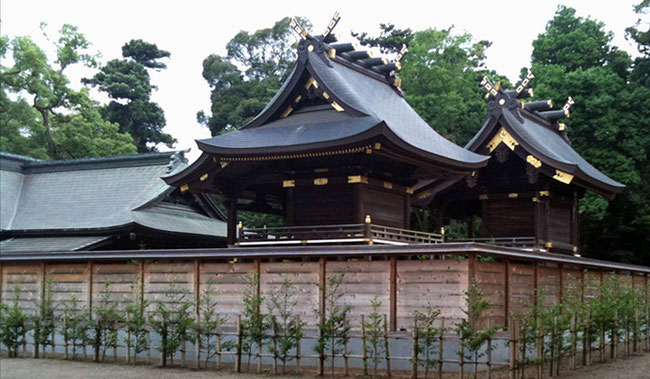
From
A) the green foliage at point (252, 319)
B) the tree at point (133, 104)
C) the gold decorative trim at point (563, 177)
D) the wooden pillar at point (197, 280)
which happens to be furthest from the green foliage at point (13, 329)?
the tree at point (133, 104)

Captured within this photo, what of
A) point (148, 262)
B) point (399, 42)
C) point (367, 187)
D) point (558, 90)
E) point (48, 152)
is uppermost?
→ point (399, 42)

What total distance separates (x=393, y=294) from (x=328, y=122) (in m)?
9.41

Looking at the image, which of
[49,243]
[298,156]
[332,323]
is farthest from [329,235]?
[49,243]

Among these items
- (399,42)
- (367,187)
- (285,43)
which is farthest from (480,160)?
(285,43)

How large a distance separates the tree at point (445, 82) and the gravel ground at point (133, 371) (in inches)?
1218

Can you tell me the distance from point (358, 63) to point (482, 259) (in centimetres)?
1392

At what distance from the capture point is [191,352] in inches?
715

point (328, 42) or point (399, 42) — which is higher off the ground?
point (399, 42)

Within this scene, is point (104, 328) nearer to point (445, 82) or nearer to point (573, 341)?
point (573, 341)

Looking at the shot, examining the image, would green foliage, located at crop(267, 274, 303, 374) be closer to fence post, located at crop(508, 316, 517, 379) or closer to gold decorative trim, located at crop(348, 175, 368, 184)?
fence post, located at crop(508, 316, 517, 379)

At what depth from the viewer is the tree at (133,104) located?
204ft

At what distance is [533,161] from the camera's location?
94.0ft

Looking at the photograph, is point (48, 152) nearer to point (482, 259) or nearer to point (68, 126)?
point (68, 126)

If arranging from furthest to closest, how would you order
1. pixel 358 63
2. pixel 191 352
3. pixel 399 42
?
pixel 399 42 → pixel 358 63 → pixel 191 352
